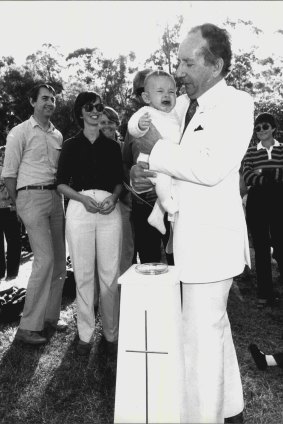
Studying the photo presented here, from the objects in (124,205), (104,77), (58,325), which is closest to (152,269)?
(58,325)

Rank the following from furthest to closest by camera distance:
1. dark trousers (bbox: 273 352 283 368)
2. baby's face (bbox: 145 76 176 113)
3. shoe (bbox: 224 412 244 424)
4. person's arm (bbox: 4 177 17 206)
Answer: person's arm (bbox: 4 177 17 206) → dark trousers (bbox: 273 352 283 368) → baby's face (bbox: 145 76 176 113) → shoe (bbox: 224 412 244 424)

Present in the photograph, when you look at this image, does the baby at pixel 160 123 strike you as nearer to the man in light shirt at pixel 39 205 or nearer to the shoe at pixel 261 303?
the man in light shirt at pixel 39 205

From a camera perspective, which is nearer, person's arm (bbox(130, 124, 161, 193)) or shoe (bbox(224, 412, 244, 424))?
person's arm (bbox(130, 124, 161, 193))

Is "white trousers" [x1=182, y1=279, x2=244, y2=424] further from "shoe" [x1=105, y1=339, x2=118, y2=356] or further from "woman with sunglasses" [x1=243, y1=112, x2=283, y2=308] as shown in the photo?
"woman with sunglasses" [x1=243, y1=112, x2=283, y2=308]

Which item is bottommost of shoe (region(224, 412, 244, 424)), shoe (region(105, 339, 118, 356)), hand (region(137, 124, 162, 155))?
shoe (region(105, 339, 118, 356))

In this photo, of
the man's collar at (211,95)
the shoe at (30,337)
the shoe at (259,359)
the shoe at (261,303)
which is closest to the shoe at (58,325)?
the shoe at (30,337)

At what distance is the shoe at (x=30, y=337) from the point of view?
4297 mm

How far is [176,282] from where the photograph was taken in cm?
245

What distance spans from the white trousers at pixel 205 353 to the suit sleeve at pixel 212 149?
0.67 m

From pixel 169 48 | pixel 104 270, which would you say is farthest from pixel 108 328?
pixel 169 48

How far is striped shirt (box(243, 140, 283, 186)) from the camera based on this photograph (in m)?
5.57

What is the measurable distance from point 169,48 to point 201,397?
2411 centimetres

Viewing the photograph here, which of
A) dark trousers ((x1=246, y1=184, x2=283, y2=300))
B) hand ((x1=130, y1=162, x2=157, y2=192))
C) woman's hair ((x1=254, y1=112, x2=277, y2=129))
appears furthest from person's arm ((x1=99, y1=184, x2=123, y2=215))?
woman's hair ((x1=254, y1=112, x2=277, y2=129))

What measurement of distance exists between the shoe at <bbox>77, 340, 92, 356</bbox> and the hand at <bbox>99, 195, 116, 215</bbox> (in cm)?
117
